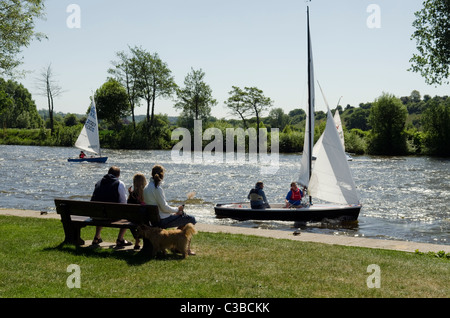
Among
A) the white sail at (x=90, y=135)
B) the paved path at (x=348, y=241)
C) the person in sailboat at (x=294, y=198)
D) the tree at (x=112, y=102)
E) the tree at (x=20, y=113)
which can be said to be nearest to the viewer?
the paved path at (x=348, y=241)

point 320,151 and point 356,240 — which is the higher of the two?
point 320,151

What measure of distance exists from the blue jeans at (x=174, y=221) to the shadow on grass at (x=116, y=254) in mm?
579

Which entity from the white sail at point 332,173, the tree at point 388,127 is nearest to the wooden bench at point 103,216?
the white sail at point 332,173

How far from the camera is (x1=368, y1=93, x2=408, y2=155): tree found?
70750 millimetres

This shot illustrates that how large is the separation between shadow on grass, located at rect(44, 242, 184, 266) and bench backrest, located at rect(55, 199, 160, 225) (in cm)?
59

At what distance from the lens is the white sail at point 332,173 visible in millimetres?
19125

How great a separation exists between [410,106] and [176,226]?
583ft

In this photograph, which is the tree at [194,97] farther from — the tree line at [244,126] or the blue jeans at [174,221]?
the blue jeans at [174,221]

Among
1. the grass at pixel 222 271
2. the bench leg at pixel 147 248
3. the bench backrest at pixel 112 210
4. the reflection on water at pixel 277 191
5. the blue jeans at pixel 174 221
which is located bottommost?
the reflection on water at pixel 277 191

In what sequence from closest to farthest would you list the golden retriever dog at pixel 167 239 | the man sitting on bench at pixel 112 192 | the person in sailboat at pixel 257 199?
the golden retriever dog at pixel 167 239, the man sitting on bench at pixel 112 192, the person in sailboat at pixel 257 199
